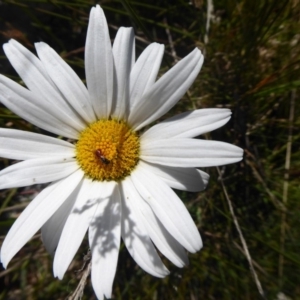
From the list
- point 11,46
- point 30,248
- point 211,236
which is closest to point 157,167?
point 11,46

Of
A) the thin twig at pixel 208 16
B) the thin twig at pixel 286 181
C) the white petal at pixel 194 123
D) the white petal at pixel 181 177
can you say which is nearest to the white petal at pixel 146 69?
the white petal at pixel 194 123

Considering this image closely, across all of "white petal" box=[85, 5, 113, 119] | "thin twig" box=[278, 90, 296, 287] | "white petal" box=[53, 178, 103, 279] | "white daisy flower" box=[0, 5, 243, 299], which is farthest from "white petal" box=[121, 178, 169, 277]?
"thin twig" box=[278, 90, 296, 287]

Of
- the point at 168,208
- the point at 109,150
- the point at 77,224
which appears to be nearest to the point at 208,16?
the point at 109,150

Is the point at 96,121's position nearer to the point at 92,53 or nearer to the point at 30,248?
the point at 92,53

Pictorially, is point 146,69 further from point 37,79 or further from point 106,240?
point 106,240

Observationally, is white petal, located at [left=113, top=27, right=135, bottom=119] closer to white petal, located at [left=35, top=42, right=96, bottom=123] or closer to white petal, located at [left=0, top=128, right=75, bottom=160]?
white petal, located at [left=35, top=42, right=96, bottom=123]
